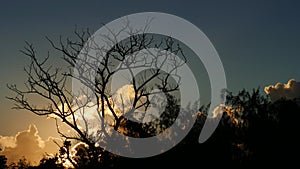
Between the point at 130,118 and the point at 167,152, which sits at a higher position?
the point at 130,118

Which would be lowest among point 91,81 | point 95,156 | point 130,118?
point 95,156

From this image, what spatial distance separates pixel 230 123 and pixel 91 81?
990 centimetres

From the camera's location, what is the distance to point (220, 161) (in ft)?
90.4

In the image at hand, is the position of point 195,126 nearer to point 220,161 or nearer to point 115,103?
point 220,161

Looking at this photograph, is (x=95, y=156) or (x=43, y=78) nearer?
(x=43, y=78)

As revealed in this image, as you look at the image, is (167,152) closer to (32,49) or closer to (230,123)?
(230,123)

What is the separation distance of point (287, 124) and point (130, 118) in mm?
10327

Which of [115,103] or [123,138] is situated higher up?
[115,103]

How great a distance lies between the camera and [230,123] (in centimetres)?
2931

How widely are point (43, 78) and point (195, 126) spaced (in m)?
11.0

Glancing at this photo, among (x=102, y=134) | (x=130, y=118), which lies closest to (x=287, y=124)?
(x=130, y=118)

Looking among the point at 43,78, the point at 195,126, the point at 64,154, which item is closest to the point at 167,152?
the point at 195,126

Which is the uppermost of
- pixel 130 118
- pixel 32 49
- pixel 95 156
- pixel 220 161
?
pixel 32 49

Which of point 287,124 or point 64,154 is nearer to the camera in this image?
point 287,124
